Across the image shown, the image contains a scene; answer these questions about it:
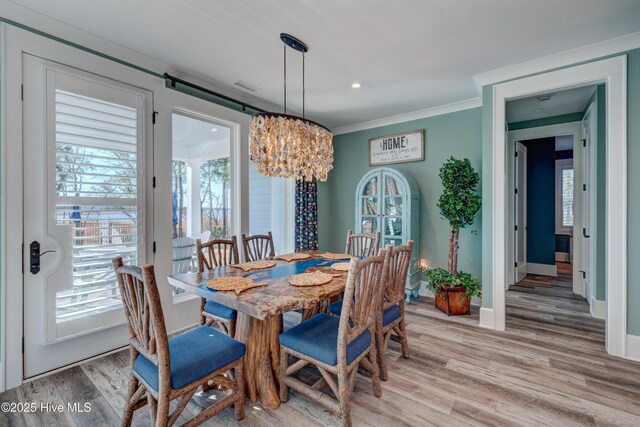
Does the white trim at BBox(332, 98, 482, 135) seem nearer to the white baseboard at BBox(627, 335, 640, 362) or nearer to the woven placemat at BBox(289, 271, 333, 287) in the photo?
the white baseboard at BBox(627, 335, 640, 362)

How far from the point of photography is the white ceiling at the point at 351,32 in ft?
6.55

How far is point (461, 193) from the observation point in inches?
135

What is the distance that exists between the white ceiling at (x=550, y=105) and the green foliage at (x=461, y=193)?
3.78 ft

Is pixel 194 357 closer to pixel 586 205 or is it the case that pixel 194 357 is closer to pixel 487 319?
pixel 487 319

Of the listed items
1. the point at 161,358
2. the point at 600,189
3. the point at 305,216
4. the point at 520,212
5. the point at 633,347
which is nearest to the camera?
the point at 161,358

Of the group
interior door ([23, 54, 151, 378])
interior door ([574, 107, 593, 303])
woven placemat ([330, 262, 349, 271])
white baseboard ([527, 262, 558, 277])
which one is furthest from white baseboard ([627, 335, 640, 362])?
interior door ([23, 54, 151, 378])

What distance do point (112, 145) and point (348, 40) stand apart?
2179 millimetres

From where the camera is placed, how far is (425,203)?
4191 mm

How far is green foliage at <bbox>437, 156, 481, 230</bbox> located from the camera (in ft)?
11.1

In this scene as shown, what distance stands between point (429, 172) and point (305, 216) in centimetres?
191

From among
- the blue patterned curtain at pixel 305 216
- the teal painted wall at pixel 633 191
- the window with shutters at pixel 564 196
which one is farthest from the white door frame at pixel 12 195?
the window with shutters at pixel 564 196

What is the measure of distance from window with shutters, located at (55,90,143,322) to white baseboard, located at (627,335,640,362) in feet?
14.2

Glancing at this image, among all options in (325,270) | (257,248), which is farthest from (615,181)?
(257,248)

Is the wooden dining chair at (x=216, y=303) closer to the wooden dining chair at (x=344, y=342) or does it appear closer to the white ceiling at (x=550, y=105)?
the wooden dining chair at (x=344, y=342)
